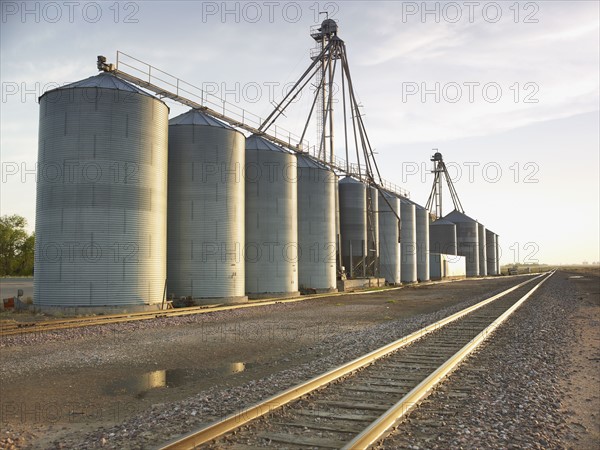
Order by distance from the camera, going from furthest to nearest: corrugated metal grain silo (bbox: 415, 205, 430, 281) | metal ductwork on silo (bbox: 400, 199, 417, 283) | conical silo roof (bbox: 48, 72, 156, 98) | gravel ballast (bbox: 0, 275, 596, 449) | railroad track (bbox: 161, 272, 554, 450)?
1. corrugated metal grain silo (bbox: 415, 205, 430, 281)
2. metal ductwork on silo (bbox: 400, 199, 417, 283)
3. conical silo roof (bbox: 48, 72, 156, 98)
4. gravel ballast (bbox: 0, 275, 596, 449)
5. railroad track (bbox: 161, 272, 554, 450)

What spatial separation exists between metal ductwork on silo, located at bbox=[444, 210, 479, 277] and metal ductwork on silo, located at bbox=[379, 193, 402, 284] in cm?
4841

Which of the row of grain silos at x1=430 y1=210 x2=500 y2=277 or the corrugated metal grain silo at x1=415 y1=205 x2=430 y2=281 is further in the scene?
the row of grain silos at x1=430 y1=210 x2=500 y2=277

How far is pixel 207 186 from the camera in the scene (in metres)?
27.0

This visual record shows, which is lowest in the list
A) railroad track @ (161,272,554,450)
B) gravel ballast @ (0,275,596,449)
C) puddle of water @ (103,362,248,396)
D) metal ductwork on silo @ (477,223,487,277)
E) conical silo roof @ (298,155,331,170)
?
puddle of water @ (103,362,248,396)

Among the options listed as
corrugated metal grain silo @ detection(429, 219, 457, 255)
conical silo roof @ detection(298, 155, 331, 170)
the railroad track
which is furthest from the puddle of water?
corrugated metal grain silo @ detection(429, 219, 457, 255)

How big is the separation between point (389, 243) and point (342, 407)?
164 ft

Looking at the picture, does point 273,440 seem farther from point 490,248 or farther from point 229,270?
point 490,248

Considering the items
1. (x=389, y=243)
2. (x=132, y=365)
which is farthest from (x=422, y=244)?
(x=132, y=365)

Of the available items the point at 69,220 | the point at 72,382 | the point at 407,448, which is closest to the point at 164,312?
the point at 69,220

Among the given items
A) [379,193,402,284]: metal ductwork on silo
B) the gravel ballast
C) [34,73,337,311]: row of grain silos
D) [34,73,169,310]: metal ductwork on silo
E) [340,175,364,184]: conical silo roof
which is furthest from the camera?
[379,193,402,284]: metal ductwork on silo

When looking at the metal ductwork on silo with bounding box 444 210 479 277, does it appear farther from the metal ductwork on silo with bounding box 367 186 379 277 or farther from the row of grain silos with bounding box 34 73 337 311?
the row of grain silos with bounding box 34 73 337 311

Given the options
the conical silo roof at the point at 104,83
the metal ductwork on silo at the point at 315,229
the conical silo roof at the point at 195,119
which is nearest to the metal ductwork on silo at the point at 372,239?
the metal ductwork on silo at the point at 315,229

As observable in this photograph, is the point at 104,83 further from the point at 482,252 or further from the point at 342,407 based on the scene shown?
the point at 482,252

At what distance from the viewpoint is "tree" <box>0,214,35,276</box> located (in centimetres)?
7175
